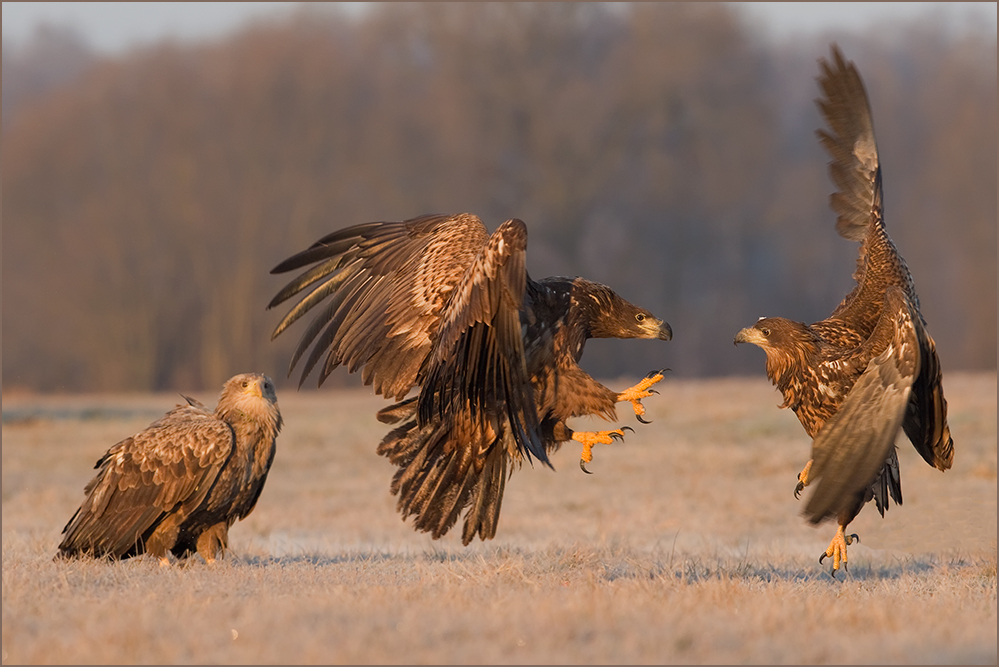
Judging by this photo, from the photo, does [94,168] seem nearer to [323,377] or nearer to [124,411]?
[124,411]

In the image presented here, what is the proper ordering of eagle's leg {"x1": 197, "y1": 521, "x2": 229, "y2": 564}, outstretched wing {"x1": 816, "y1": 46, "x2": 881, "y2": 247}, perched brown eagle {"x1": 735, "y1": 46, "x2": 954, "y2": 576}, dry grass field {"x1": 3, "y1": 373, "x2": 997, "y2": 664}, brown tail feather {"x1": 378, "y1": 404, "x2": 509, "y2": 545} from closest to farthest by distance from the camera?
1. dry grass field {"x1": 3, "y1": 373, "x2": 997, "y2": 664}
2. perched brown eagle {"x1": 735, "y1": 46, "x2": 954, "y2": 576}
3. brown tail feather {"x1": 378, "y1": 404, "x2": 509, "y2": 545}
4. eagle's leg {"x1": 197, "y1": 521, "x2": 229, "y2": 564}
5. outstretched wing {"x1": 816, "y1": 46, "x2": 881, "y2": 247}

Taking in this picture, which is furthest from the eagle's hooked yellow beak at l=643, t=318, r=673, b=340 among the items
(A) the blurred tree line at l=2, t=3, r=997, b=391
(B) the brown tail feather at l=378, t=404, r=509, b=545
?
(A) the blurred tree line at l=2, t=3, r=997, b=391

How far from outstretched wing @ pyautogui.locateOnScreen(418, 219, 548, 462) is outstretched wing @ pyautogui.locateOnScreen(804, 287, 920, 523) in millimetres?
1608

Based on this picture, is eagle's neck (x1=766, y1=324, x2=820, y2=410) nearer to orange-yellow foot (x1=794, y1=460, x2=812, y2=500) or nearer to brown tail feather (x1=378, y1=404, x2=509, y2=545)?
orange-yellow foot (x1=794, y1=460, x2=812, y2=500)

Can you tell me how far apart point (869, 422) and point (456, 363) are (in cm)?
233

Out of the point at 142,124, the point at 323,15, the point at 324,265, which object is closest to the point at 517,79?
the point at 323,15

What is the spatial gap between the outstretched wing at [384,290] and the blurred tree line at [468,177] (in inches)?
1086

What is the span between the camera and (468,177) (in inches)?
1594

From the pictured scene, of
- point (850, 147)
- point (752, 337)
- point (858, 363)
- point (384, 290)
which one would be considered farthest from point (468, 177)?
point (858, 363)

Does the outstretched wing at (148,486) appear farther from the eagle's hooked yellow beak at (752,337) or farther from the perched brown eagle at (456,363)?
the eagle's hooked yellow beak at (752,337)

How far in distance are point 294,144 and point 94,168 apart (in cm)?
681

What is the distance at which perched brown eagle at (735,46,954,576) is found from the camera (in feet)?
20.2

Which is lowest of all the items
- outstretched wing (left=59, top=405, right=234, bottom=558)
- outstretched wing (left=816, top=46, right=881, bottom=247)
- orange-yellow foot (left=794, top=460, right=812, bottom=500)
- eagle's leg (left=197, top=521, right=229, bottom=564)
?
eagle's leg (left=197, top=521, right=229, bottom=564)

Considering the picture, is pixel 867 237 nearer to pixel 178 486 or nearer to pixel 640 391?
pixel 640 391
